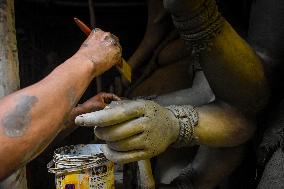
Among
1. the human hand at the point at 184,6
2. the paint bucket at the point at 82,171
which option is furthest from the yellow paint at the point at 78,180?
the human hand at the point at 184,6

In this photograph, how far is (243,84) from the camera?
142 centimetres

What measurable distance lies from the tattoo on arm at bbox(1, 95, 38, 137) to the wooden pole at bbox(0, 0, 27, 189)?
0.17m

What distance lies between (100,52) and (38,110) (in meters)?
0.33

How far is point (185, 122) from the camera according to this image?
4.73ft

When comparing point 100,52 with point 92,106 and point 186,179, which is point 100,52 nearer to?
point 92,106

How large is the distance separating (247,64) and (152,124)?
39 centimetres

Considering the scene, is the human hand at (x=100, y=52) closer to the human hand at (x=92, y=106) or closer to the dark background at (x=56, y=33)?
the human hand at (x=92, y=106)

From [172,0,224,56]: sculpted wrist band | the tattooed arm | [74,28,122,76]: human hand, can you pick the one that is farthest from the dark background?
[172,0,224,56]: sculpted wrist band

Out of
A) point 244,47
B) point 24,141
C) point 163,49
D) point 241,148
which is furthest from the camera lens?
point 163,49

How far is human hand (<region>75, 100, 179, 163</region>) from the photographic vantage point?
1.18 meters

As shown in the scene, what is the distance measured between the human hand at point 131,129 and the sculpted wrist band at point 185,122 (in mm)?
86

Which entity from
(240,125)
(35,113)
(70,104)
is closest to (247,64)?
(240,125)

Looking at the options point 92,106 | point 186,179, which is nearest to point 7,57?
point 92,106

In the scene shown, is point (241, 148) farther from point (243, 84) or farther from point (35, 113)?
point (35, 113)
